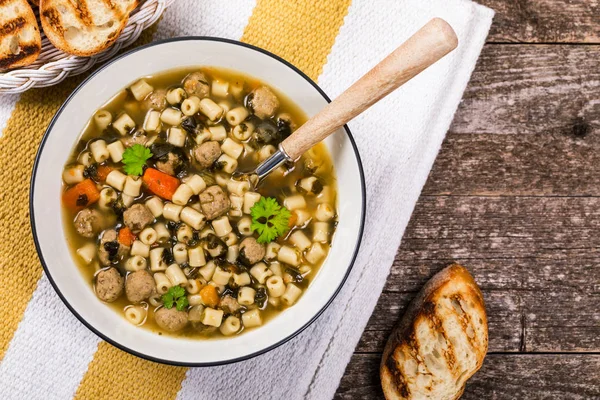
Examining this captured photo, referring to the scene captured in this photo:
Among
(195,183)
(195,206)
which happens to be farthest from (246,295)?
(195,183)

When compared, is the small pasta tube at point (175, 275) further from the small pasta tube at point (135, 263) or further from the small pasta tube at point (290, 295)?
the small pasta tube at point (290, 295)

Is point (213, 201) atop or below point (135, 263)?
atop

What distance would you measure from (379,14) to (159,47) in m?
1.20

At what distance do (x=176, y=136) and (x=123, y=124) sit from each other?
0.26m

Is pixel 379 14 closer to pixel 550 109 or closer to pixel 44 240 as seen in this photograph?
pixel 550 109

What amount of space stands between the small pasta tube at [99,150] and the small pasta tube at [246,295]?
955 millimetres

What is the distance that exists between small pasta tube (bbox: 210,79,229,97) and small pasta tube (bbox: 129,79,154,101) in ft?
1.01

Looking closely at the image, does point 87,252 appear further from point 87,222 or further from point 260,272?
point 260,272

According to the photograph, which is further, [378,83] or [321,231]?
[321,231]

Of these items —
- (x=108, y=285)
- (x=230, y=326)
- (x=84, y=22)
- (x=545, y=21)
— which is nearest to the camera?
(x=84, y=22)

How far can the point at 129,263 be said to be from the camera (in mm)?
2951

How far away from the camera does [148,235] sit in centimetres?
295

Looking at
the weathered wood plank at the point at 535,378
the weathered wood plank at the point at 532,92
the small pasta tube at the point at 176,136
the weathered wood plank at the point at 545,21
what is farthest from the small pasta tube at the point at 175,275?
the weathered wood plank at the point at 545,21

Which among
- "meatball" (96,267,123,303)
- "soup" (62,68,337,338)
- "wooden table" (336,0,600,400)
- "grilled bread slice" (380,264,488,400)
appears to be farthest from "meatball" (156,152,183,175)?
"grilled bread slice" (380,264,488,400)
